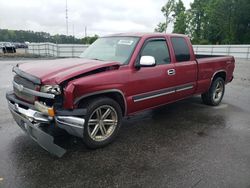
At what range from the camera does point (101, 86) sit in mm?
3656

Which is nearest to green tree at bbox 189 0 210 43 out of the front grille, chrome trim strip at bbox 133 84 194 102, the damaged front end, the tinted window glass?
chrome trim strip at bbox 133 84 194 102

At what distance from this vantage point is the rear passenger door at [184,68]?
5.13 meters

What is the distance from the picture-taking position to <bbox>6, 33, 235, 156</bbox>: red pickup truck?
11.1ft

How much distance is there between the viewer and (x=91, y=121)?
3734 mm

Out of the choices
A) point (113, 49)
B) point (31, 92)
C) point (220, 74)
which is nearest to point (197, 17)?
point (220, 74)

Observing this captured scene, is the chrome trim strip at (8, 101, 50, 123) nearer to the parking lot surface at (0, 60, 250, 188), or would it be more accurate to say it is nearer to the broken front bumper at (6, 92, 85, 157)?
the broken front bumper at (6, 92, 85, 157)

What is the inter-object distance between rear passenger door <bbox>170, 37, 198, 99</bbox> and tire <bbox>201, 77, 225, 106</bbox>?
3.24ft

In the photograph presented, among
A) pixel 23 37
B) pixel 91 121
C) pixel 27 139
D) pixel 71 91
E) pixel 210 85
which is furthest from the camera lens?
pixel 23 37

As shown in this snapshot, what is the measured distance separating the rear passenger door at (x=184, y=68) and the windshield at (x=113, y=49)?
114 cm

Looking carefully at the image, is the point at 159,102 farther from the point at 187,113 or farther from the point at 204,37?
the point at 204,37

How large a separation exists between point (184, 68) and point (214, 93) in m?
1.87

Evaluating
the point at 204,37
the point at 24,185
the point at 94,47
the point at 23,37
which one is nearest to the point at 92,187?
the point at 24,185

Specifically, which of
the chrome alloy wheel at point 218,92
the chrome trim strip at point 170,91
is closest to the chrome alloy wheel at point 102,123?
the chrome trim strip at point 170,91

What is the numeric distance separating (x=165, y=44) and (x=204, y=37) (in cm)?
5706
